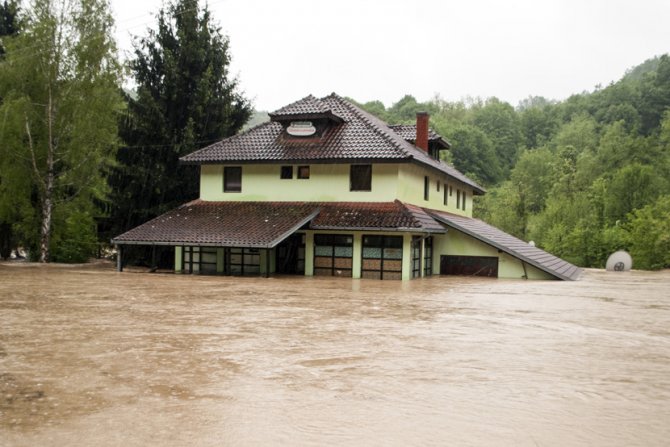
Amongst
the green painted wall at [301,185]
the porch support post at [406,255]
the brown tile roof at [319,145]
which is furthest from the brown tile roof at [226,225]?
the porch support post at [406,255]

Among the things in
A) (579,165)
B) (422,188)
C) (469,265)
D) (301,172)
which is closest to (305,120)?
(301,172)

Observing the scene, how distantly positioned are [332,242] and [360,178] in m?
2.99

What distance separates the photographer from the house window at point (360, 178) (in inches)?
1086

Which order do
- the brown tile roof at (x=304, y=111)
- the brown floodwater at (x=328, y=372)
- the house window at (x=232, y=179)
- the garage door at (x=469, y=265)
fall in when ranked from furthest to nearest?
the house window at (x=232, y=179)
the garage door at (x=469, y=265)
the brown tile roof at (x=304, y=111)
the brown floodwater at (x=328, y=372)

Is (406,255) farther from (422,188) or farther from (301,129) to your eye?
(301,129)

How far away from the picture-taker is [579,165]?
6994 cm

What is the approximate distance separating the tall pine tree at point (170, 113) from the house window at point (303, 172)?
6.87 meters

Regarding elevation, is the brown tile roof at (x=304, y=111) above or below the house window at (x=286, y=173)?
above

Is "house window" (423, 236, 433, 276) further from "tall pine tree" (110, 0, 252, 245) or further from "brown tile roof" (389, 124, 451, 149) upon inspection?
"tall pine tree" (110, 0, 252, 245)

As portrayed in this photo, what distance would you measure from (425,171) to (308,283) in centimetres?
1030

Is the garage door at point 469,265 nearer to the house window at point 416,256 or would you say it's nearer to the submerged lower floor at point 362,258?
the submerged lower floor at point 362,258

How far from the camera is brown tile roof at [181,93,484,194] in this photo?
26906 millimetres

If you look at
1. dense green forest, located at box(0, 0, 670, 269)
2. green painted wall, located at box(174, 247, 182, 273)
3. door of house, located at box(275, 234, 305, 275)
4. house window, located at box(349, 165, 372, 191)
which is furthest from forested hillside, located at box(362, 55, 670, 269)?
green painted wall, located at box(174, 247, 182, 273)

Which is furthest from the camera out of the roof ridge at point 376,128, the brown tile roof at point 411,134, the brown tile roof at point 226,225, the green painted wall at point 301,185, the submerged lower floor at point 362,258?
the brown tile roof at point 411,134
